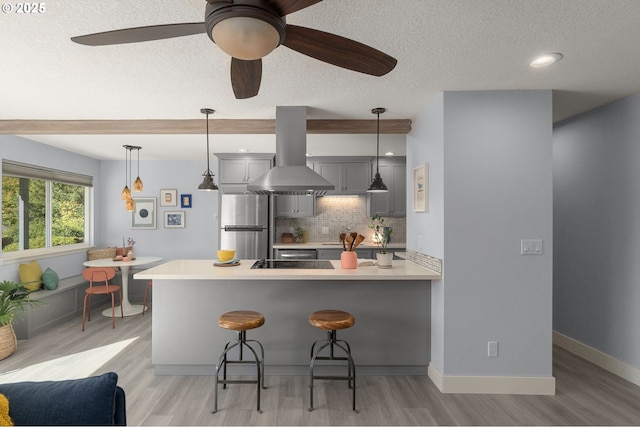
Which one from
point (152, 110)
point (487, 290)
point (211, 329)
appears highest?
point (152, 110)

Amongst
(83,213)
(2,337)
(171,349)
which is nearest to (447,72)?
(171,349)

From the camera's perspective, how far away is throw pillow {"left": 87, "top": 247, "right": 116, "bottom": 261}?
5.50 m

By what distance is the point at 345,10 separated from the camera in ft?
5.64

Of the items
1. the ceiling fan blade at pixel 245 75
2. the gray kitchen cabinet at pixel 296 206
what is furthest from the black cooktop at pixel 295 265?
the gray kitchen cabinet at pixel 296 206

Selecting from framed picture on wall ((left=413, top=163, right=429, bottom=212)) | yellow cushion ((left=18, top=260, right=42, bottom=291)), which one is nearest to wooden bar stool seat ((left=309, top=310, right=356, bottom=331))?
framed picture on wall ((left=413, top=163, right=429, bottom=212))

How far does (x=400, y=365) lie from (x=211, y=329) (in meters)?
1.76

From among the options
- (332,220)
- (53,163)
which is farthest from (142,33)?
(332,220)

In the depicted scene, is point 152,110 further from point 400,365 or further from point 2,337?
point 400,365

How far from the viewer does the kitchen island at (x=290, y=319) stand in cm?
307

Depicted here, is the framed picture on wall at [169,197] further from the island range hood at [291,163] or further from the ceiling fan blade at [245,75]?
the ceiling fan blade at [245,75]

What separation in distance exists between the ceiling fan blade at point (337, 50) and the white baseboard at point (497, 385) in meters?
2.49

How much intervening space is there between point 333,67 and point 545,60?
1.40 m

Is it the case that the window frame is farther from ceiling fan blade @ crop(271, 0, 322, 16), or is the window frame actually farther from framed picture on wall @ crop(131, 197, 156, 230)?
→ ceiling fan blade @ crop(271, 0, 322, 16)

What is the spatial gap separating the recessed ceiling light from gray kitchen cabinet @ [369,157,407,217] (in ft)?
11.0
